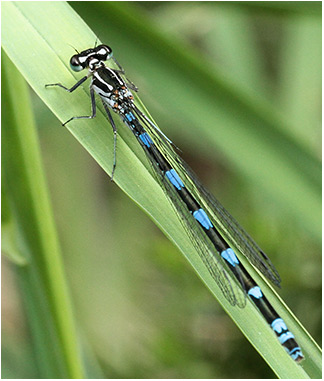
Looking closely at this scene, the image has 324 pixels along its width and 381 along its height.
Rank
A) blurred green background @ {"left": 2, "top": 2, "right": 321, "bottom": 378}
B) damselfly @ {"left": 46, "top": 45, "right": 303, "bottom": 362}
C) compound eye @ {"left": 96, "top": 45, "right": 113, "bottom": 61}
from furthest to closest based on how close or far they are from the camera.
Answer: blurred green background @ {"left": 2, "top": 2, "right": 321, "bottom": 378}, compound eye @ {"left": 96, "top": 45, "right": 113, "bottom": 61}, damselfly @ {"left": 46, "top": 45, "right": 303, "bottom": 362}

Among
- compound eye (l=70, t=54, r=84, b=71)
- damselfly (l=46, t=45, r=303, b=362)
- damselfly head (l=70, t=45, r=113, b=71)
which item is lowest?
damselfly (l=46, t=45, r=303, b=362)

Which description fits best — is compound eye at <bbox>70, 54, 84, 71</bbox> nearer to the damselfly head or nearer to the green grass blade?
the damselfly head

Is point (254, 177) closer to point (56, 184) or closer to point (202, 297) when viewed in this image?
point (202, 297)

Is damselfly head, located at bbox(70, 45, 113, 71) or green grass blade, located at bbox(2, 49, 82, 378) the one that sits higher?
damselfly head, located at bbox(70, 45, 113, 71)

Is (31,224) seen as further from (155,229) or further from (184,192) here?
(155,229)

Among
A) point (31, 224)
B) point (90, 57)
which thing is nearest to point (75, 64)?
point (90, 57)

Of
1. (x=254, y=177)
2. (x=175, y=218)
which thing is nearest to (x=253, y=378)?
(x=254, y=177)

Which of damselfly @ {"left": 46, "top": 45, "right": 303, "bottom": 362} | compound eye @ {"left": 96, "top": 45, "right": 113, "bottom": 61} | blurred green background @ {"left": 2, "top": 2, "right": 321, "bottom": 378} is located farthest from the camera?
blurred green background @ {"left": 2, "top": 2, "right": 321, "bottom": 378}

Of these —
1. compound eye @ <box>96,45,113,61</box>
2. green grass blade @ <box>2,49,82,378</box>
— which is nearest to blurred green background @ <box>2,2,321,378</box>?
compound eye @ <box>96,45,113,61</box>
